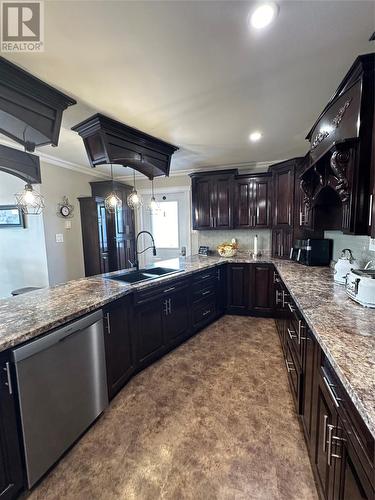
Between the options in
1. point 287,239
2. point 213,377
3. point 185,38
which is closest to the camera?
point 185,38

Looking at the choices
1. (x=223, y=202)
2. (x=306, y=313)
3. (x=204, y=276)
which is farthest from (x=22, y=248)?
(x=306, y=313)

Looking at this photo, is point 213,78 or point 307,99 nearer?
point 213,78

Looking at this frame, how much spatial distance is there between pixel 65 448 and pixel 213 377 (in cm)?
134

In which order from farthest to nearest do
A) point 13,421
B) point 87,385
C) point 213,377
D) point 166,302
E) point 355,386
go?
1. point 166,302
2. point 213,377
3. point 87,385
4. point 13,421
5. point 355,386

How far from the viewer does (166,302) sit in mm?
2707

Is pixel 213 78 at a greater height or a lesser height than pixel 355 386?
greater

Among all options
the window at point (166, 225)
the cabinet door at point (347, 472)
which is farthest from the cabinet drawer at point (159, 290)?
the window at point (166, 225)

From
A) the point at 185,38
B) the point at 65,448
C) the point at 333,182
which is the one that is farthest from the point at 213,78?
the point at 65,448

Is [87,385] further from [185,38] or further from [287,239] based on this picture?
[287,239]

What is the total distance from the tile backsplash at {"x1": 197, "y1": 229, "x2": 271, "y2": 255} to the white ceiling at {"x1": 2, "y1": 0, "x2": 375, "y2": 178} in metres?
2.13

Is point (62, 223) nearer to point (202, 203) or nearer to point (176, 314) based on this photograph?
point (202, 203)

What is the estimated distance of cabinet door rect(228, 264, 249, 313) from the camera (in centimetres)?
388

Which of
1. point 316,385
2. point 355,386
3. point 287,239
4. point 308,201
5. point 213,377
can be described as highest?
point 308,201

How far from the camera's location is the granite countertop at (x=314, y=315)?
89 centimetres
